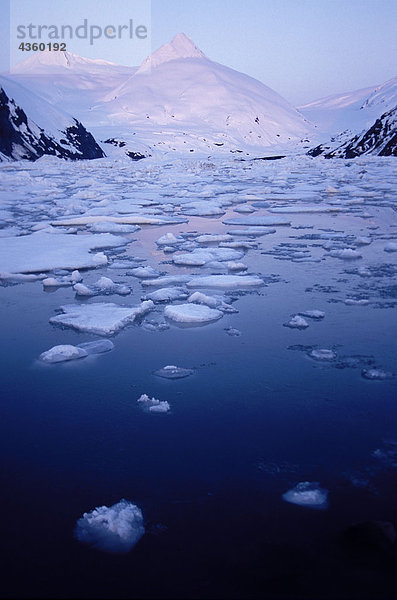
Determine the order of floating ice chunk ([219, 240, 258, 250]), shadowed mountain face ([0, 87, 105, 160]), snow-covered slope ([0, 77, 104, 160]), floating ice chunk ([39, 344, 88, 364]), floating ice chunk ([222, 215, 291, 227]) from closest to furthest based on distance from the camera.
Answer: floating ice chunk ([39, 344, 88, 364]) → floating ice chunk ([219, 240, 258, 250]) → floating ice chunk ([222, 215, 291, 227]) → shadowed mountain face ([0, 87, 105, 160]) → snow-covered slope ([0, 77, 104, 160])

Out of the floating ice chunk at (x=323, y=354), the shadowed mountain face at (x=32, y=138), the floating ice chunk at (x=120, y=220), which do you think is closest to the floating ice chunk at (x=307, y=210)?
the floating ice chunk at (x=120, y=220)

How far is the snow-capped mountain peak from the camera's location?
15488 centimetres

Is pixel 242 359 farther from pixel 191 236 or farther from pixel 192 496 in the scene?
pixel 191 236

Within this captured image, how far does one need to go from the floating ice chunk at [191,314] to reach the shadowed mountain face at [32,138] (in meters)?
34.7

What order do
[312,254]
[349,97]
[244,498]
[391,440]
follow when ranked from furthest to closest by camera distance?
[349,97] < [312,254] < [391,440] < [244,498]

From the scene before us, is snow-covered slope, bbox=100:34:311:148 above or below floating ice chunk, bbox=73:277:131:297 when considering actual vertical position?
above

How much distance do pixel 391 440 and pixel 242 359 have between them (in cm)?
105

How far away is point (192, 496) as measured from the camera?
190cm

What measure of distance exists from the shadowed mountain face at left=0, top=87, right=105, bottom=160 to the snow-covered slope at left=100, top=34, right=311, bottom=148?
119 ft

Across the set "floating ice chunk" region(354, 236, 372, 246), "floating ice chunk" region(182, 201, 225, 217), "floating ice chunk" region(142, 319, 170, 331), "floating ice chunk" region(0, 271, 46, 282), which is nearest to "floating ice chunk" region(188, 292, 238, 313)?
"floating ice chunk" region(142, 319, 170, 331)

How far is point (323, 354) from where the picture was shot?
3119 millimetres

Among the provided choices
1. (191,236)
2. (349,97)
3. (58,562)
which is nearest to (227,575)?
(58,562)

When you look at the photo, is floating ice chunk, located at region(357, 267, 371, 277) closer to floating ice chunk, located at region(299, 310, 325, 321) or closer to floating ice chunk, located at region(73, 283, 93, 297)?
floating ice chunk, located at region(299, 310, 325, 321)

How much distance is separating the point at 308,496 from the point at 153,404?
92 cm
